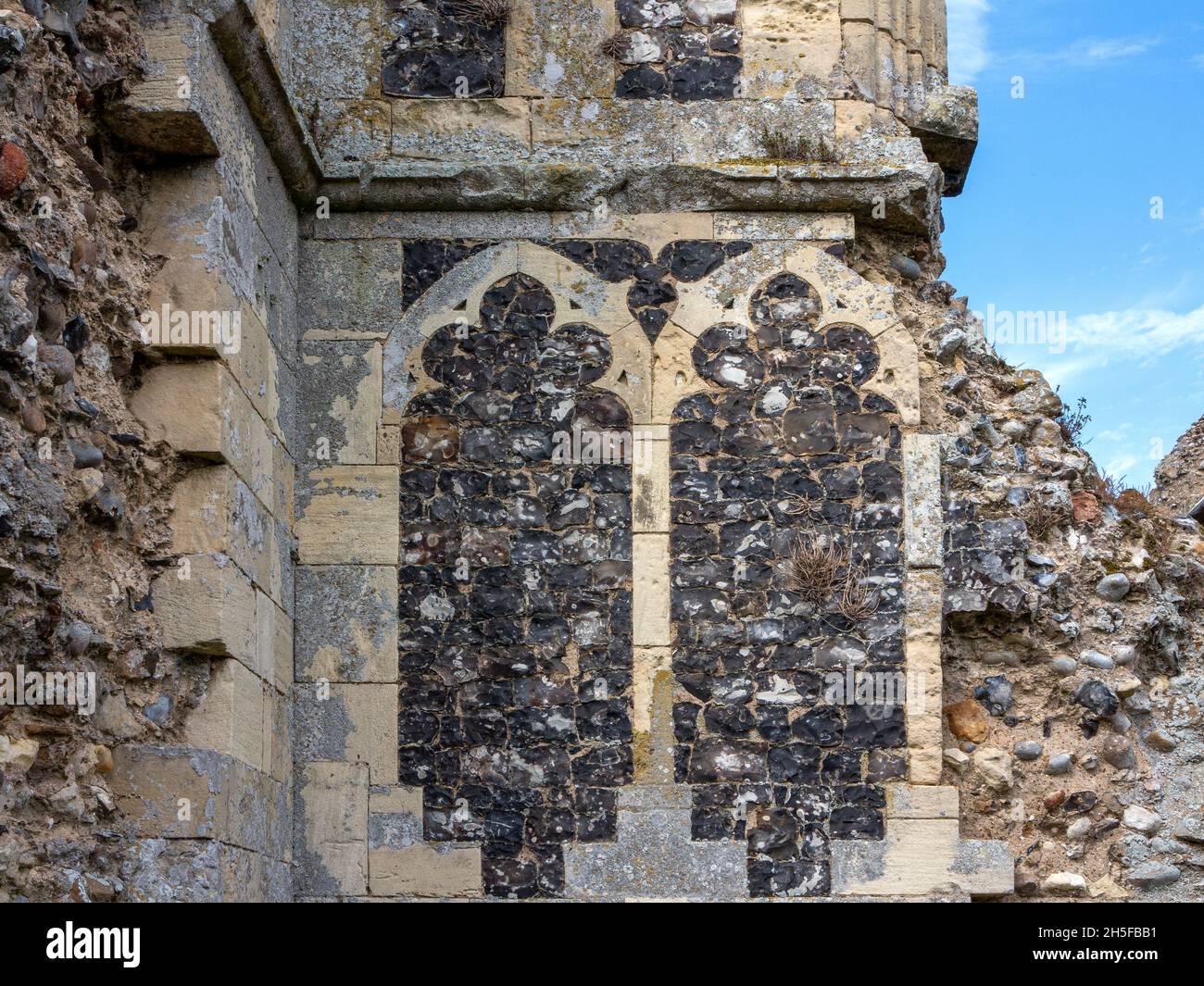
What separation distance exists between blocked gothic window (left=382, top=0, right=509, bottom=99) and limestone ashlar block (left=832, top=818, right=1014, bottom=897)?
355 cm

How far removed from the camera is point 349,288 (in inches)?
263

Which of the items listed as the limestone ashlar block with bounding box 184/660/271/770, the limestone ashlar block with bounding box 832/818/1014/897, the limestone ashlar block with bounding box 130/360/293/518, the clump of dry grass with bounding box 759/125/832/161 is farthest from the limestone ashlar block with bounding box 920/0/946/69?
the limestone ashlar block with bounding box 184/660/271/770

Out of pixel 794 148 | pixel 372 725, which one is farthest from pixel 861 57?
pixel 372 725

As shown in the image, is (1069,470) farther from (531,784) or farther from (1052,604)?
(531,784)

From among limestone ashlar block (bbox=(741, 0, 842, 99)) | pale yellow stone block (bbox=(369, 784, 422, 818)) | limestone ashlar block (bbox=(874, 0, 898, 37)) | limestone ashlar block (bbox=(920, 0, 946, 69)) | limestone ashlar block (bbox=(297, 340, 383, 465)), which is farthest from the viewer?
limestone ashlar block (bbox=(920, 0, 946, 69))

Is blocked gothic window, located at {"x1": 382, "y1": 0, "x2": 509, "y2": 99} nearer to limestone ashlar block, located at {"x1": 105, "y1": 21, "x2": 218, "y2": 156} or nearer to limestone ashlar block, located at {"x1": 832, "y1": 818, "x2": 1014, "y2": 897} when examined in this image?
limestone ashlar block, located at {"x1": 105, "y1": 21, "x2": 218, "y2": 156}

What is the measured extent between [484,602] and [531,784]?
756 millimetres

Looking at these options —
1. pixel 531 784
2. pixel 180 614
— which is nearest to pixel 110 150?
pixel 180 614

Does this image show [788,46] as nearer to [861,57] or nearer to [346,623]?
[861,57]

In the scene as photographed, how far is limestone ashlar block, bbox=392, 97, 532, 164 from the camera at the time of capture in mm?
6688

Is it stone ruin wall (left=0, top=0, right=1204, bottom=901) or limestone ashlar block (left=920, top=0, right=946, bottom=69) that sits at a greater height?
Result: limestone ashlar block (left=920, top=0, right=946, bottom=69)

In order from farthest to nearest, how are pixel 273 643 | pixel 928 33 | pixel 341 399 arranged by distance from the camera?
pixel 928 33 → pixel 341 399 → pixel 273 643

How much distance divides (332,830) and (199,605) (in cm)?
152

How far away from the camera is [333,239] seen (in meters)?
6.71
